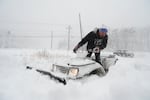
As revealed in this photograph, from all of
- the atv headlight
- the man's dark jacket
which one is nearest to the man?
the man's dark jacket

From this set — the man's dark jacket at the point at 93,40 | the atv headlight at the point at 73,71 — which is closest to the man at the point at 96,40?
the man's dark jacket at the point at 93,40

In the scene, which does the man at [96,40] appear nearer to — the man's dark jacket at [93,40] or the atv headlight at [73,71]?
the man's dark jacket at [93,40]

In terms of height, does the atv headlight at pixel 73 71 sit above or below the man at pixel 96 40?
below

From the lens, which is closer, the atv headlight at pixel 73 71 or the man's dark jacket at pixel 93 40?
the atv headlight at pixel 73 71

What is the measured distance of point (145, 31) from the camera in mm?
76375

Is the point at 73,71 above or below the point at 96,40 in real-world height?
below

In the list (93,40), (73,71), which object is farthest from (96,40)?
(73,71)

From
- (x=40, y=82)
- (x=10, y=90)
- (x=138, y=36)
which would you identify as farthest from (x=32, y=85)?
(x=138, y=36)

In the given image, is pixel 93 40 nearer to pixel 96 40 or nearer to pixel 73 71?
pixel 96 40

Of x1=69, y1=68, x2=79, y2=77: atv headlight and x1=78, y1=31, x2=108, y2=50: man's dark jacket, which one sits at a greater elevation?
x1=78, y1=31, x2=108, y2=50: man's dark jacket

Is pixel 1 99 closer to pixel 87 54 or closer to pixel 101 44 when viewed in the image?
pixel 87 54

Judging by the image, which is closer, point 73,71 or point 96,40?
point 73,71

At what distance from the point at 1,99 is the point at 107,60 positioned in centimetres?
313

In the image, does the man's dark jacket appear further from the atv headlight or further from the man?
the atv headlight
